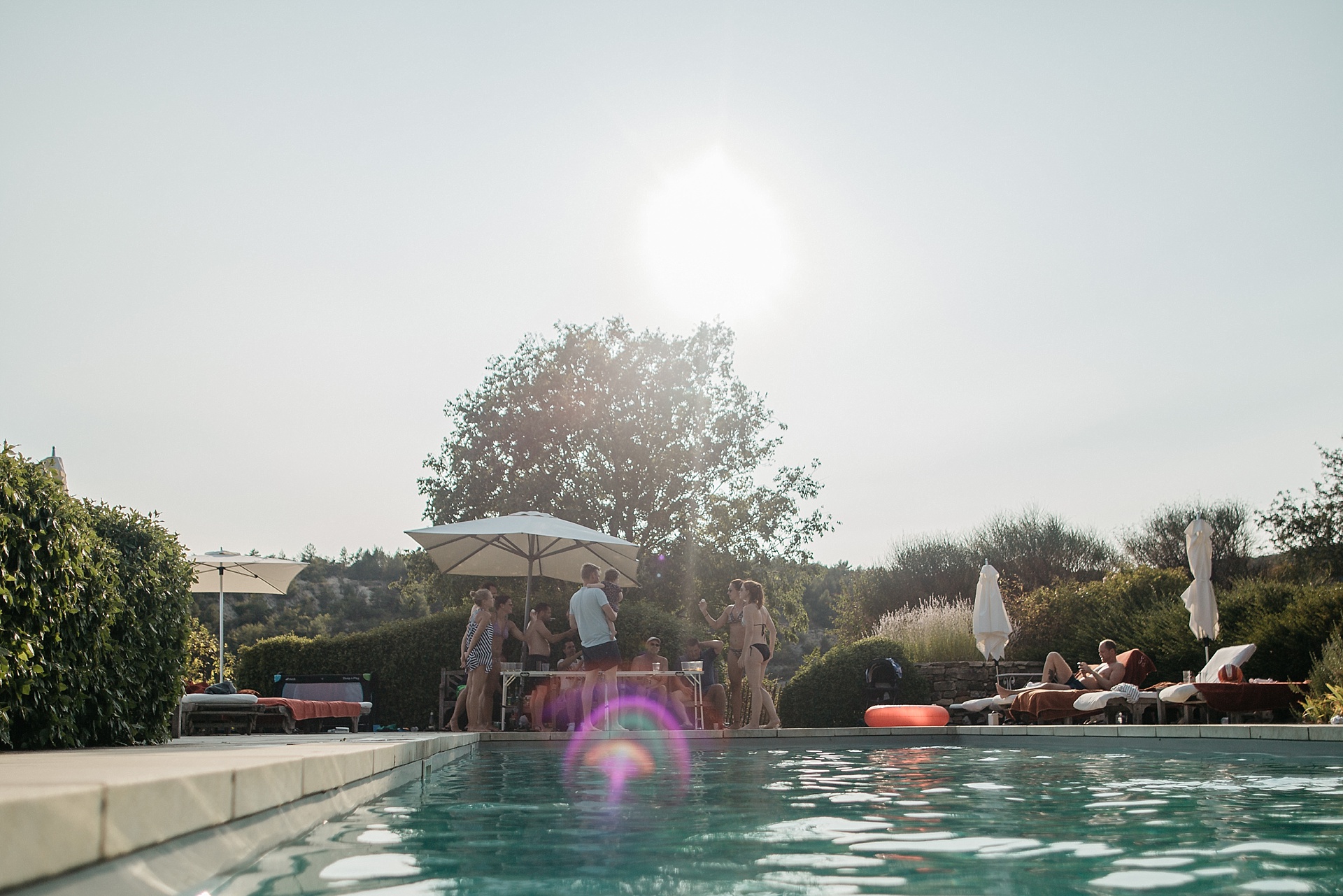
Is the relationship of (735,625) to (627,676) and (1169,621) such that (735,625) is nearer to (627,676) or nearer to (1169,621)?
(627,676)

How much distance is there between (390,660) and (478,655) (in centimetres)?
501

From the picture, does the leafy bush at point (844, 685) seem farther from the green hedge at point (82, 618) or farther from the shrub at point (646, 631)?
the green hedge at point (82, 618)

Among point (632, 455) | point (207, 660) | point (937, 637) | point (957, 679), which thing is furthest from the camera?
point (632, 455)

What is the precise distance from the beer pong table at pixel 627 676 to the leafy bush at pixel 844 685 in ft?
9.65

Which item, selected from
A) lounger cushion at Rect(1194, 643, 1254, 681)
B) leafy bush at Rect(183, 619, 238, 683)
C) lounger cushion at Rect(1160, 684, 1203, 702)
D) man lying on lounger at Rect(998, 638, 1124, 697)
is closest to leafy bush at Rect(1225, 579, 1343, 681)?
lounger cushion at Rect(1194, 643, 1254, 681)

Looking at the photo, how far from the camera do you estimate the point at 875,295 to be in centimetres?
1451

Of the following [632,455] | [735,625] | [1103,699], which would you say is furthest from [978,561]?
[735,625]

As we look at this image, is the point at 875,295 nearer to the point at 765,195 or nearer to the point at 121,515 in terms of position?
the point at 765,195

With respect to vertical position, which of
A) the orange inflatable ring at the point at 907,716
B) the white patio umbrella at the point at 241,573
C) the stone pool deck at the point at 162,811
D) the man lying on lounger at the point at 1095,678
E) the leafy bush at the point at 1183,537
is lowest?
the orange inflatable ring at the point at 907,716

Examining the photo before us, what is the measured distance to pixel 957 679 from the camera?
14.7 metres

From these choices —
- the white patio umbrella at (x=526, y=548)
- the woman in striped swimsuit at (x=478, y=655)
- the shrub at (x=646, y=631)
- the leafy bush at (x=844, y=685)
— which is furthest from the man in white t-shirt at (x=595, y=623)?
the leafy bush at (x=844, y=685)

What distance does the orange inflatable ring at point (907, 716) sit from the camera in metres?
12.5

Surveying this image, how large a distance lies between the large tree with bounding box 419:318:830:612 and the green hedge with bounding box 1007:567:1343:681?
25.5 ft

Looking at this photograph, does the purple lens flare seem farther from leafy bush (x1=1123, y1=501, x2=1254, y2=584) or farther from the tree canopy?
the tree canopy
